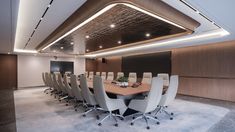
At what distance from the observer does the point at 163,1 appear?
112 inches

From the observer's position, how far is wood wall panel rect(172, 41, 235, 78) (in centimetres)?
588

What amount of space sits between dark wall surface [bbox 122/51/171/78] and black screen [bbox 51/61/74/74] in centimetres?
465

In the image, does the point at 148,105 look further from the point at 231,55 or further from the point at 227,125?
the point at 231,55

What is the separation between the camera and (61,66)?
39.8 feet

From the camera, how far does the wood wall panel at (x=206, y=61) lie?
231 inches

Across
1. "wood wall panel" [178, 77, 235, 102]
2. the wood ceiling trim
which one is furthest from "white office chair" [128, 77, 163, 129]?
"wood wall panel" [178, 77, 235, 102]

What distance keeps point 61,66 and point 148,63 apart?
23.0ft

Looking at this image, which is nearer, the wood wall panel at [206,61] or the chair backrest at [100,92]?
the chair backrest at [100,92]

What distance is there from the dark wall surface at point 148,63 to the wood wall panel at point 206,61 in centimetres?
44

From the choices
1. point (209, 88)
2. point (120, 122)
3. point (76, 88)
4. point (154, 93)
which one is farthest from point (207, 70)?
point (76, 88)

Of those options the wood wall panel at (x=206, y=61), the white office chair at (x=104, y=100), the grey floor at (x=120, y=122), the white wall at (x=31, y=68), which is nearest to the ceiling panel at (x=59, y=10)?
the white office chair at (x=104, y=100)

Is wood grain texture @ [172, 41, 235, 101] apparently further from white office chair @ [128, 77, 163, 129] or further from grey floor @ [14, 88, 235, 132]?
white office chair @ [128, 77, 163, 129]

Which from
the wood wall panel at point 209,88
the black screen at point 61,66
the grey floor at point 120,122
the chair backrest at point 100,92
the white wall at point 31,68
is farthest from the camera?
the black screen at point 61,66

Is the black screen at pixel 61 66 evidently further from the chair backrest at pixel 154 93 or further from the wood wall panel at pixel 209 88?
the chair backrest at pixel 154 93
